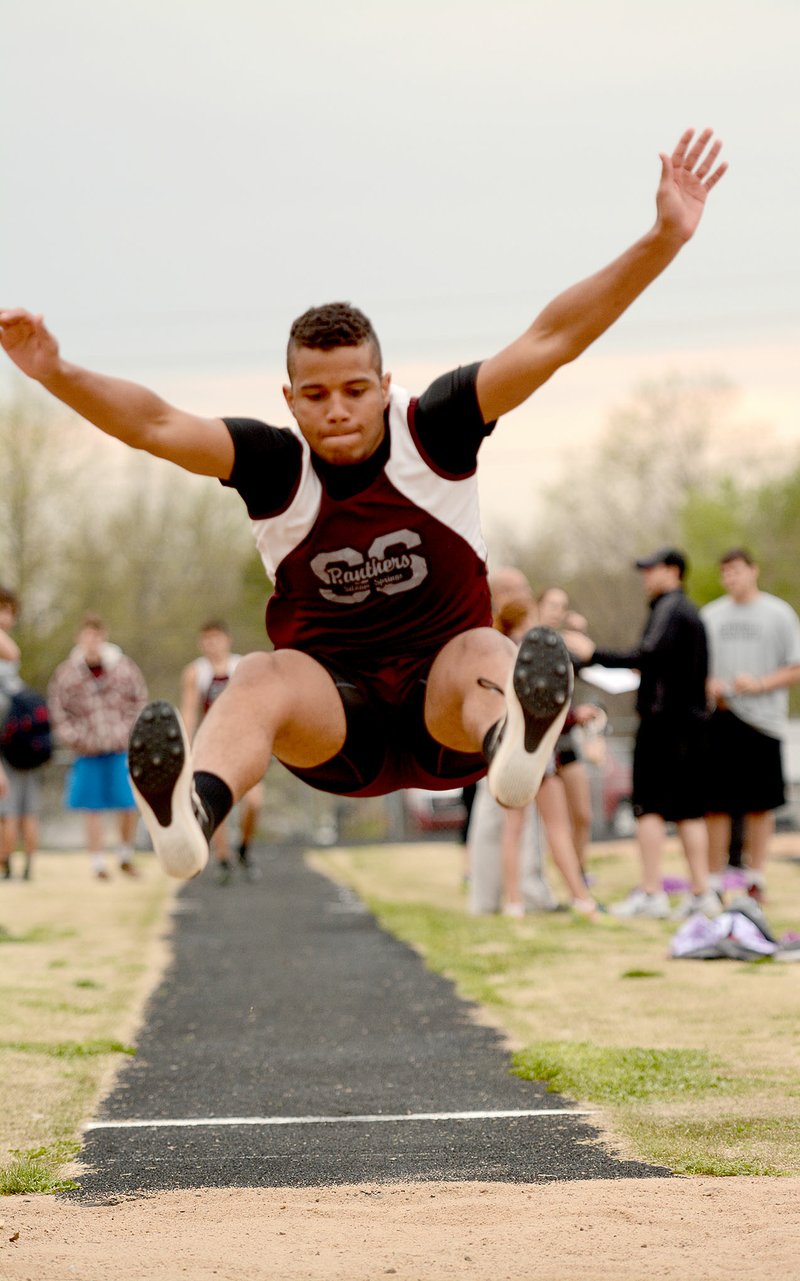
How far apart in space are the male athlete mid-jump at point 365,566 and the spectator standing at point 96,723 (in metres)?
10.0

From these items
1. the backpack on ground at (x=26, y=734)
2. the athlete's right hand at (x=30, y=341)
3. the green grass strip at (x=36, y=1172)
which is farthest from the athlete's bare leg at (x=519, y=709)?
the backpack on ground at (x=26, y=734)

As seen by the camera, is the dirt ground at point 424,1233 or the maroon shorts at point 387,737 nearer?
the dirt ground at point 424,1233

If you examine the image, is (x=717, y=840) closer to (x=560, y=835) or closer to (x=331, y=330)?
(x=560, y=835)

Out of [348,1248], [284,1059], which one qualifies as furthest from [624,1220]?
[284,1059]

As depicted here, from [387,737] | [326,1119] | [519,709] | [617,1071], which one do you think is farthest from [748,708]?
[519,709]

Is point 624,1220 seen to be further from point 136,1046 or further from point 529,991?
point 529,991

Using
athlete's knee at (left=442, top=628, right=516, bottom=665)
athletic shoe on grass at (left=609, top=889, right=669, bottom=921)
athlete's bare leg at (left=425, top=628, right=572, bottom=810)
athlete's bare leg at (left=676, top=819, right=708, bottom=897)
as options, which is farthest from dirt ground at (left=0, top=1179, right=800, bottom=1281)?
athletic shoe on grass at (left=609, top=889, right=669, bottom=921)

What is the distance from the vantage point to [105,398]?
4496 mm

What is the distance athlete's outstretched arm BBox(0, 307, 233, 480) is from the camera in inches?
177

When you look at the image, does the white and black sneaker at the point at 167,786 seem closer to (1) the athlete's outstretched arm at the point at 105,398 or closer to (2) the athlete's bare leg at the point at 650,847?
(1) the athlete's outstretched arm at the point at 105,398

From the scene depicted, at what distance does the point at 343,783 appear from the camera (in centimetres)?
516

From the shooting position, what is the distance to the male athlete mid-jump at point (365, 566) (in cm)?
434

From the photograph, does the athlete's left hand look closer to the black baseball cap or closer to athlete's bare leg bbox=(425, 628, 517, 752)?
athlete's bare leg bbox=(425, 628, 517, 752)

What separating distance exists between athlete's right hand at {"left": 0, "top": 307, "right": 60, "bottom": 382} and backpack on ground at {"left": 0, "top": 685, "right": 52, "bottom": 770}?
30.1ft
